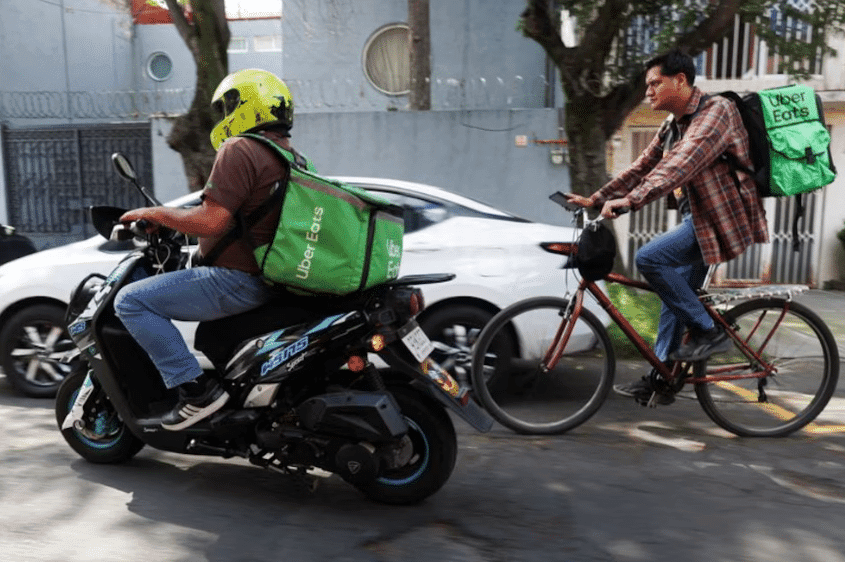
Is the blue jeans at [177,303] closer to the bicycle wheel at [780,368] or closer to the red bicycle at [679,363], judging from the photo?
the red bicycle at [679,363]

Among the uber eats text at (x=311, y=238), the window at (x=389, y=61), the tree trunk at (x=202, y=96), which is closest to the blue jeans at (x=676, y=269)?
the uber eats text at (x=311, y=238)

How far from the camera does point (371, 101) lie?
15.6m

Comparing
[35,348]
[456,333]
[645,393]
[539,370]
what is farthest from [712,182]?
[35,348]

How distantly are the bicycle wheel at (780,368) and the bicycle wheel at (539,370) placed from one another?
0.60m

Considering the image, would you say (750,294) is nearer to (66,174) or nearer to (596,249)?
(596,249)

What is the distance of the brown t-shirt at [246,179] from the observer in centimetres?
323

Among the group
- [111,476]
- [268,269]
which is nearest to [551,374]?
[268,269]

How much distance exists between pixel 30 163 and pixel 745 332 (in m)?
11.7

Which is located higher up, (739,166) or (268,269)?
(739,166)

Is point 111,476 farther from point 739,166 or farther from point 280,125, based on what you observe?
point 739,166

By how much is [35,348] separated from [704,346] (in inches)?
169

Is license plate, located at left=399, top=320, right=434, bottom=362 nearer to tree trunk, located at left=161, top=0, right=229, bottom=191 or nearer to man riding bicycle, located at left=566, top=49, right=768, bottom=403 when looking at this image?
man riding bicycle, located at left=566, top=49, right=768, bottom=403

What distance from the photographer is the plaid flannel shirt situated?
423 cm

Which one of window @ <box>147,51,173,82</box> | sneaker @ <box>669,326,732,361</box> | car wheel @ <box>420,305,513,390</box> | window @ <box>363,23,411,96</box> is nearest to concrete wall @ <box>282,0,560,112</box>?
window @ <box>363,23,411,96</box>
